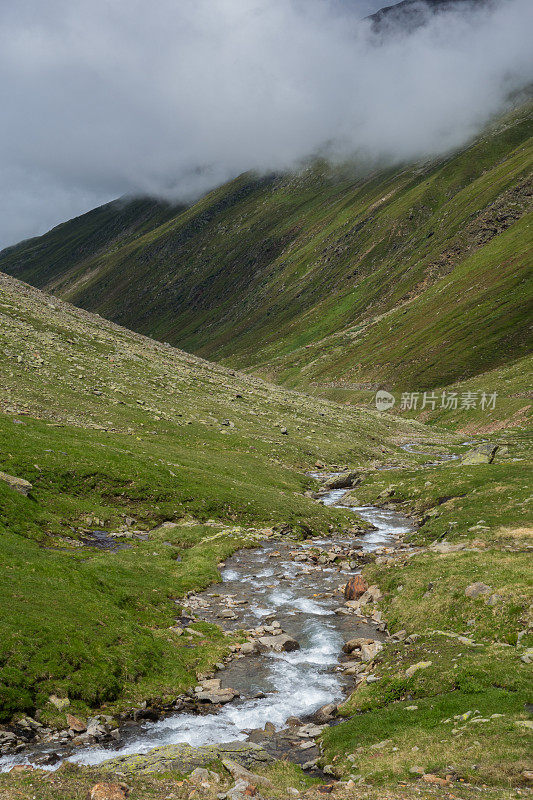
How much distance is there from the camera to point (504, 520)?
125 ft

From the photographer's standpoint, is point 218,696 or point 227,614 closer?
point 218,696

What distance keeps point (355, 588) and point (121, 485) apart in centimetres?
2459

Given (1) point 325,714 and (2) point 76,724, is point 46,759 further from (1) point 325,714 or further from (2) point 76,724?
(1) point 325,714

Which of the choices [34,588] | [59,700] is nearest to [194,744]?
[59,700]

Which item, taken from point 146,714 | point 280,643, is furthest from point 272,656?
point 146,714

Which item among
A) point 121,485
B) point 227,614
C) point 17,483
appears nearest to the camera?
point 227,614

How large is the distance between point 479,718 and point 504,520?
25125 mm

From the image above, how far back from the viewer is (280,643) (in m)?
24.9

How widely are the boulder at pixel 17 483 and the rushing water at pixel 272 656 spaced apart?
53.4 feet

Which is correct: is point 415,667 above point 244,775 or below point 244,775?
above

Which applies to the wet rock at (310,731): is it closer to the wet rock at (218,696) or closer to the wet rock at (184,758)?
the wet rock at (184,758)

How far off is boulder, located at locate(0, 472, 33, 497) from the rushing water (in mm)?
16279

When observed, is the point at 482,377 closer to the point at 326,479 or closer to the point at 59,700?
the point at 326,479

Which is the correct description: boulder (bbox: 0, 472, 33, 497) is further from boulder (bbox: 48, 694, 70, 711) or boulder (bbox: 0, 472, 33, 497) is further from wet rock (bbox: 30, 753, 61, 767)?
wet rock (bbox: 30, 753, 61, 767)
